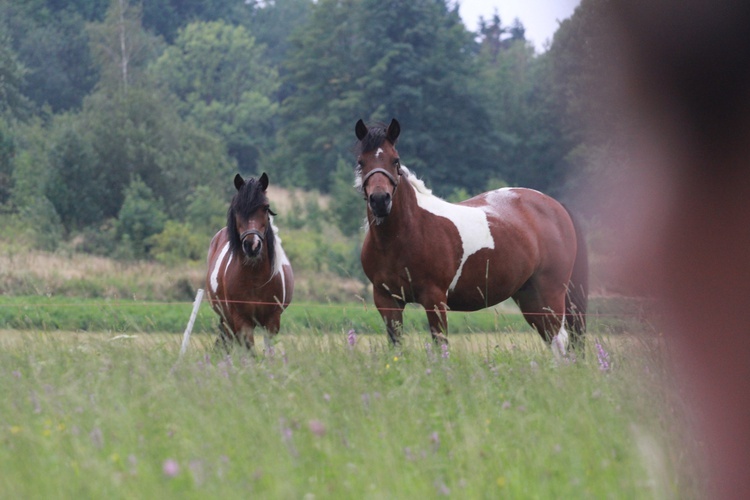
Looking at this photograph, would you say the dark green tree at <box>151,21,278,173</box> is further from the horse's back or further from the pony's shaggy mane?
the horse's back

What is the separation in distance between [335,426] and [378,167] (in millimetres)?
3710

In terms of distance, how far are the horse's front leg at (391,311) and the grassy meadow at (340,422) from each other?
97cm

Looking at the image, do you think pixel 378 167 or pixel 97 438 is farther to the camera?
pixel 378 167

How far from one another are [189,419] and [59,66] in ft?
242

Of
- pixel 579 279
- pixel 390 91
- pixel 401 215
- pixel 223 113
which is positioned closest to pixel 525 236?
pixel 579 279

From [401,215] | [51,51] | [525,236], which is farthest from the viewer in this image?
[51,51]

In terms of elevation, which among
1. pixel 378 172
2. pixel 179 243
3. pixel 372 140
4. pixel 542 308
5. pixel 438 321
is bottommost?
pixel 179 243

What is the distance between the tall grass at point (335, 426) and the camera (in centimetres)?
385

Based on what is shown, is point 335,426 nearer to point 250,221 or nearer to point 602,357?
point 602,357

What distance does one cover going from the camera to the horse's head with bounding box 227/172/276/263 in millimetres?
9594

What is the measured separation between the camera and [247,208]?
32.0 feet

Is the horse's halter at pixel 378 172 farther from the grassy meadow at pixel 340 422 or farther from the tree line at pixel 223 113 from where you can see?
the tree line at pixel 223 113

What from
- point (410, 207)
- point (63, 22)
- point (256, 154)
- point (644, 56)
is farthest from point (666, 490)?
point (63, 22)

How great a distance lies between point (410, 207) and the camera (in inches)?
337
